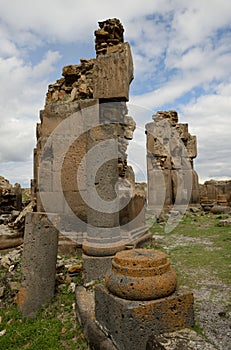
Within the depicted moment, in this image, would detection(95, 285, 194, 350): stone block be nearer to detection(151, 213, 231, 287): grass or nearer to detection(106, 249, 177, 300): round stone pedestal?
detection(106, 249, 177, 300): round stone pedestal

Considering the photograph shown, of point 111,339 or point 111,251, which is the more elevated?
point 111,251

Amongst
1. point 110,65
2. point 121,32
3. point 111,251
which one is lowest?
point 111,251

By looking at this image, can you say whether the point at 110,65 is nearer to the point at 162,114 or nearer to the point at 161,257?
the point at 161,257

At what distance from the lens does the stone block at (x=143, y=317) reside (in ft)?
7.98

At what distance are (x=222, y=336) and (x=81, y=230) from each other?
3.72 metres

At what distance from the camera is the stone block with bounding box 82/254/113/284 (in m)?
4.31

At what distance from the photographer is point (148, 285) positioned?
258 cm

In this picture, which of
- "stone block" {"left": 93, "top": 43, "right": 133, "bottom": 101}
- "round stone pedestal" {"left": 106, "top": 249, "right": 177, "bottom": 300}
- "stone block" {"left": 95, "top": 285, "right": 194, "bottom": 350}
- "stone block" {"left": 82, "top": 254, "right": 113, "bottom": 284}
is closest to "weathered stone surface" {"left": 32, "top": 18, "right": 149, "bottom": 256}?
"stone block" {"left": 93, "top": 43, "right": 133, "bottom": 101}

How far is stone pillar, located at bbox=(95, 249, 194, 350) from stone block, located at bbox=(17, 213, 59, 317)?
1.35 meters

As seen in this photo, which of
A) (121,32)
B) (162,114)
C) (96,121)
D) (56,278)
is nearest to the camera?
(56,278)

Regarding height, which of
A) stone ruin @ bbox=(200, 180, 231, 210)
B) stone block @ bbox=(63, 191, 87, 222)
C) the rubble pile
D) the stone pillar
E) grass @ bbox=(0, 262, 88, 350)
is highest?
the rubble pile

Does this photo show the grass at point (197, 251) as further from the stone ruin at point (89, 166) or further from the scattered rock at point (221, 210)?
the scattered rock at point (221, 210)

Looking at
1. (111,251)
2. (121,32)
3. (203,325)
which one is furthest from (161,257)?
(121,32)

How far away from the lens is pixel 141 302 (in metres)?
2.53
